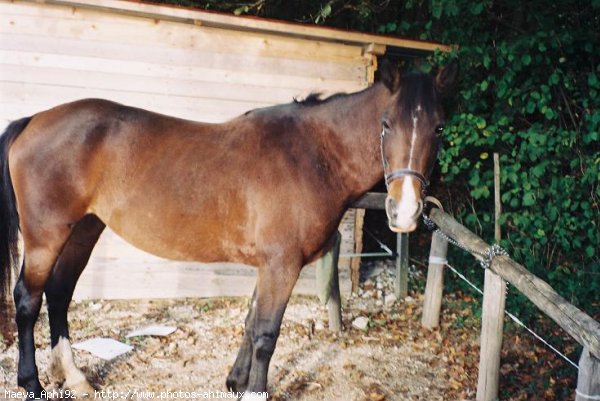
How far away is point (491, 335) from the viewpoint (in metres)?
3.18

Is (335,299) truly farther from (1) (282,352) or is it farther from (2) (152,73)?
(2) (152,73)

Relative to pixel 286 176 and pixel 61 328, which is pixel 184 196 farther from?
pixel 61 328

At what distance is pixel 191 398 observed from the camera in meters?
3.30

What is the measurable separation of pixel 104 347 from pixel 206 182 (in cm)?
213

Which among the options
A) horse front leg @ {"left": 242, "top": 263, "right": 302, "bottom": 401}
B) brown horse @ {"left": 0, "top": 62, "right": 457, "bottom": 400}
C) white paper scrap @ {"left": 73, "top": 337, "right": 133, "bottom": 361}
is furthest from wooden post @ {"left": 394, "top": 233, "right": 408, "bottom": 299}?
white paper scrap @ {"left": 73, "top": 337, "right": 133, "bottom": 361}

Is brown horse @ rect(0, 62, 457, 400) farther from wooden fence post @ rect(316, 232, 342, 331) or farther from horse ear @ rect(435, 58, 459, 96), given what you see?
wooden fence post @ rect(316, 232, 342, 331)

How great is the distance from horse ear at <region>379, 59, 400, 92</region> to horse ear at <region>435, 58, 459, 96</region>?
0.77 feet

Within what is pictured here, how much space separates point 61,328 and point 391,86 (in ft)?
9.65

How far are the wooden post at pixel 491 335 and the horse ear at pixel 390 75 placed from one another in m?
1.47

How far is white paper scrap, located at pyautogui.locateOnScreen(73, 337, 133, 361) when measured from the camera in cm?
385

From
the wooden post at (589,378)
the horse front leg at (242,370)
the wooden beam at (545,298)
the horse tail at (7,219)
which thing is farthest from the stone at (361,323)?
the horse tail at (7,219)

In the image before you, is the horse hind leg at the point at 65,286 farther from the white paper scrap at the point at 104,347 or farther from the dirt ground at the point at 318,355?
the white paper scrap at the point at 104,347

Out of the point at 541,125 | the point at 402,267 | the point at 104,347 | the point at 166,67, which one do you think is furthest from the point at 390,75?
the point at 402,267

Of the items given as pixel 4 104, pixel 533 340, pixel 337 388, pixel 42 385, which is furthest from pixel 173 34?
pixel 533 340
